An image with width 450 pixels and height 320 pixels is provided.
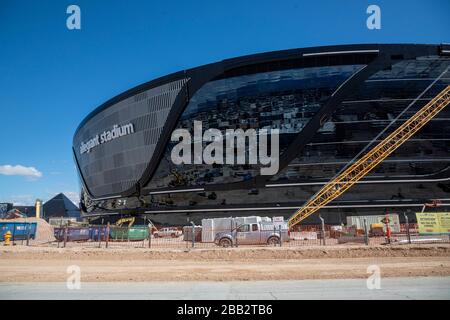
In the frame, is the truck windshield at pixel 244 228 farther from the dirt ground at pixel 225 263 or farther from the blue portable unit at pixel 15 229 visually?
the blue portable unit at pixel 15 229

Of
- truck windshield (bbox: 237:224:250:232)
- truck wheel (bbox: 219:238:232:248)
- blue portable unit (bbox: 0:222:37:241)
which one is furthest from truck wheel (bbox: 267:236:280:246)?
blue portable unit (bbox: 0:222:37:241)

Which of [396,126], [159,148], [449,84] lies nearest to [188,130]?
[159,148]

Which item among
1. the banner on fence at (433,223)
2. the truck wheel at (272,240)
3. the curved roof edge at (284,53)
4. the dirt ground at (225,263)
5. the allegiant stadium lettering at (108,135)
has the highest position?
the curved roof edge at (284,53)

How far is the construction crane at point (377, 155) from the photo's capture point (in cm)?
4694

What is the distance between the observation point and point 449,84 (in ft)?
164

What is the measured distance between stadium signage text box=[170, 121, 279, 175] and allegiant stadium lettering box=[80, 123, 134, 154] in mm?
13513

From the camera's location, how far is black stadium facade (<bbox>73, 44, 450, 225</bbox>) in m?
48.2

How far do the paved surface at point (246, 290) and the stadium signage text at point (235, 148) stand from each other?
37908mm

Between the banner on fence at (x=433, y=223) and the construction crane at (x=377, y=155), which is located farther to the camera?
the construction crane at (x=377, y=155)

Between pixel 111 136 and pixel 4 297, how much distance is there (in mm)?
56515

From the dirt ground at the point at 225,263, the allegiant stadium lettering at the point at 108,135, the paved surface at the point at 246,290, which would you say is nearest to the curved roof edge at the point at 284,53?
the allegiant stadium lettering at the point at 108,135

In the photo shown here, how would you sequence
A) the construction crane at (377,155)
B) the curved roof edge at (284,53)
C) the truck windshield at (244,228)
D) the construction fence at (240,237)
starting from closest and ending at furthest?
the construction fence at (240,237) < the truck windshield at (244,228) < the construction crane at (377,155) < the curved roof edge at (284,53)

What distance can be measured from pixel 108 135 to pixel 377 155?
46.3 meters

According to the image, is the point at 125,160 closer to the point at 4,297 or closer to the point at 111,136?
the point at 111,136
